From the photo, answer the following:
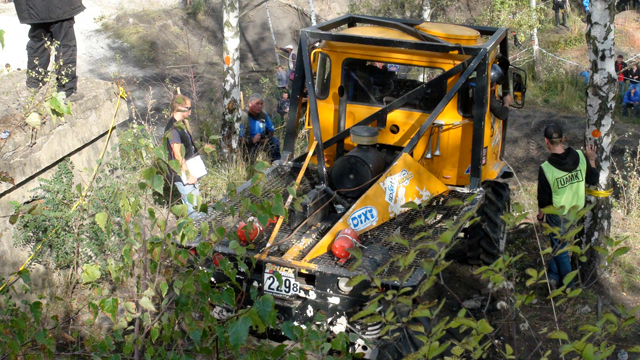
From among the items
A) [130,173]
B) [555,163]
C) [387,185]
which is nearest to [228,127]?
[130,173]

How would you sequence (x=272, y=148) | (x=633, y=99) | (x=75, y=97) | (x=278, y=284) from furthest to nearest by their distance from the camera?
(x=633, y=99) < (x=272, y=148) < (x=75, y=97) < (x=278, y=284)

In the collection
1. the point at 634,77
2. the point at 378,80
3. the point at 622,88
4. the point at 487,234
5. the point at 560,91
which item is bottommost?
the point at 560,91

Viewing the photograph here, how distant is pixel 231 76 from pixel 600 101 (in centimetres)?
469

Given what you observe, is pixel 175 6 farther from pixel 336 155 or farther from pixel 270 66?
pixel 336 155

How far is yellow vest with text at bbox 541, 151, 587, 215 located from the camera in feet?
16.6

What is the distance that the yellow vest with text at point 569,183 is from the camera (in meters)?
5.07

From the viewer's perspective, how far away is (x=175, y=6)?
21609mm

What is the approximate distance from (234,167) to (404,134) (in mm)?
2730

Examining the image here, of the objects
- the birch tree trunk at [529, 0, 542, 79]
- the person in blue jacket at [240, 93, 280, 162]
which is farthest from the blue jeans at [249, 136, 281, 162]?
the birch tree trunk at [529, 0, 542, 79]

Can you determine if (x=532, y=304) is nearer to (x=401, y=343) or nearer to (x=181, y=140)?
(x=401, y=343)

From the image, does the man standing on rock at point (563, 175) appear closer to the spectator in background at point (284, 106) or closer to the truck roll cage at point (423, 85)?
the truck roll cage at point (423, 85)

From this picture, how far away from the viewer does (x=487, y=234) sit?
5656 millimetres

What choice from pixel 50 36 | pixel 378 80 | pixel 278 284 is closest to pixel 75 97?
pixel 50 36

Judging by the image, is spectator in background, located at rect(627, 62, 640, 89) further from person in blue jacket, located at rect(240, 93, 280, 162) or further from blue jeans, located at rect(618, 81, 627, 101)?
person in blue jacket, located at rect(240, 93, 280, 162)
